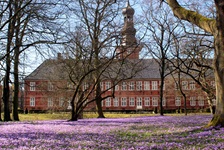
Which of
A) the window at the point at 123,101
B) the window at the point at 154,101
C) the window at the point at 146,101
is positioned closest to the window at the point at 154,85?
the window at the point at 154,101

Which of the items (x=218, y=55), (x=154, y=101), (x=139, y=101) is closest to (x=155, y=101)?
(x=154, y=101)

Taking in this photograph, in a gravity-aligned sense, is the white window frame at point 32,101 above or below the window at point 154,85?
below

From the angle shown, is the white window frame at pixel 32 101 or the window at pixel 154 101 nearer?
the window at pixel 154 101

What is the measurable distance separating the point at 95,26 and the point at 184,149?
60.5ft

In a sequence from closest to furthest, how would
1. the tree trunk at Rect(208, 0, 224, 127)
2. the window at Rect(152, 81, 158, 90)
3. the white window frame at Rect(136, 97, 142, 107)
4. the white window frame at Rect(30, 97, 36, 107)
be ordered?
the tree trunk at Rect(208, 0, 224, 127) < the white window frame at Rect(136, 97, 142, 107) < the window at Rect(152, 81, 158, 90) < the white window frame at Rect(30, 97, 36, 107)

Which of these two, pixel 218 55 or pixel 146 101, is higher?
pixel 218 55

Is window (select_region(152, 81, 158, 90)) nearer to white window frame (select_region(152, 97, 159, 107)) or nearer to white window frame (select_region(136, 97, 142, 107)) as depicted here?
white window frame (select_region(152, 97, 159, 107))

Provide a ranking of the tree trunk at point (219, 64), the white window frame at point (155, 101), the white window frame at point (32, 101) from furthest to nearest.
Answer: the white window frame at point (32, 101) < the white window frame at point (155, 101) < the tree trunk at point (219, 64)

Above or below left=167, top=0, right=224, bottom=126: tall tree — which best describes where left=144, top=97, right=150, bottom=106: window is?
below

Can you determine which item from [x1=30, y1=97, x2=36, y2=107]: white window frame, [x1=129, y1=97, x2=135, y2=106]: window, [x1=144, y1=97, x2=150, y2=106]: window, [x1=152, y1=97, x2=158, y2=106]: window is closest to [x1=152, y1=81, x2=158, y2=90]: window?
[x1=152, y1=97, x2=158, y2=106]: window

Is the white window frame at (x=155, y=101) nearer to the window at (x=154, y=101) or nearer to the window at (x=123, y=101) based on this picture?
the window at (x=154, y=101)

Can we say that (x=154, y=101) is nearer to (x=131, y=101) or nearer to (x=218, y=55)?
(x=131, y=101)

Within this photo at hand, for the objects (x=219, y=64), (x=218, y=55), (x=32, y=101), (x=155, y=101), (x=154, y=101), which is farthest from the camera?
(x=32, y=101)

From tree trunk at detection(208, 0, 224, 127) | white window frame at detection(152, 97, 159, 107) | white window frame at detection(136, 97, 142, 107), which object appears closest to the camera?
tree trunk at detection(208, 0, 224, 127)
